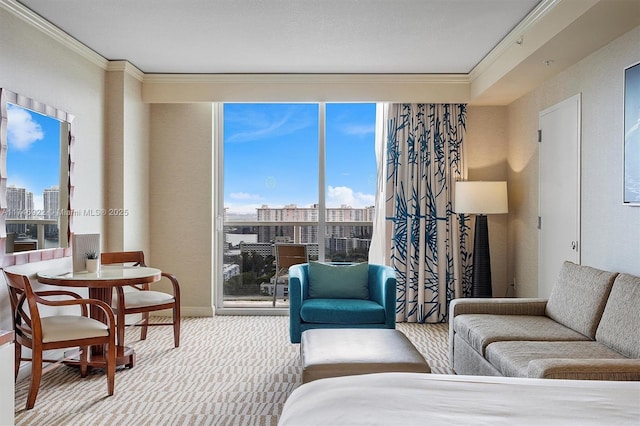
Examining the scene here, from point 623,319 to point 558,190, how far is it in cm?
188

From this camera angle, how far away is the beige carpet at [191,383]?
319 centimetres

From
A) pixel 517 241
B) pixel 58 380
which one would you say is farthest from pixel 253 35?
pixel 517 241

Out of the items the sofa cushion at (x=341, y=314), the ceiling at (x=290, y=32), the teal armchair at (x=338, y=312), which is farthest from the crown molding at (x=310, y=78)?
the sofa cushion at (x=341, y=314)

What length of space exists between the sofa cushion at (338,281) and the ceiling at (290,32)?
6.36 ft

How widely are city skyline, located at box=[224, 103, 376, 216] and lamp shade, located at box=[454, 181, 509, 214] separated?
1112mm

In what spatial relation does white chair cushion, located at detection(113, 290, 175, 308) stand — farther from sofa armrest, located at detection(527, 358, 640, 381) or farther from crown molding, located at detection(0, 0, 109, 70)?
sofa armrest, located at detection(527, 358, 640, 381)

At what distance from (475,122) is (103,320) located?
13.9ft

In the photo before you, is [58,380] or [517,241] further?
[517,241]

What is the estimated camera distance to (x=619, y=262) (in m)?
3.73

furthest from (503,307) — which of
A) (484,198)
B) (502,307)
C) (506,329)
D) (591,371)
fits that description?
(484,198)

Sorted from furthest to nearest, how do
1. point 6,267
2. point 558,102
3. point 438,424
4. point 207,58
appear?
point 207,58
point 558,102
point 6,267
point 438,424

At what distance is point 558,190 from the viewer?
4676mm

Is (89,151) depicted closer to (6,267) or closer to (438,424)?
(6,267)

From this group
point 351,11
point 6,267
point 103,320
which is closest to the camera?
point 6,267
